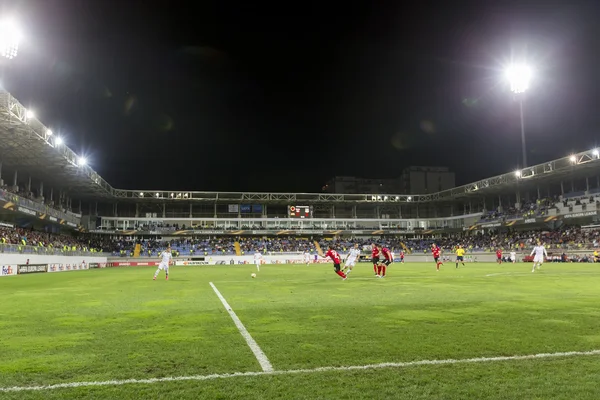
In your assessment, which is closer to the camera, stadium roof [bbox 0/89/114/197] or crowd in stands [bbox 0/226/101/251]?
stadium roof [bbox 0/89/114/197]

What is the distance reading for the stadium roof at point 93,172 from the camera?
38250 millimetres

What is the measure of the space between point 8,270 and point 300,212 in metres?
55.3

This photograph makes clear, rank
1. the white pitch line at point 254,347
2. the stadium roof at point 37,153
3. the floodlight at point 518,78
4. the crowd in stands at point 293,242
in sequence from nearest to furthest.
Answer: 1. the white pitch line at point 254,347
2. the stadium roof at point 37,153
3. the floodlight at point 518,78
4. the crowd in stands at point 293,242

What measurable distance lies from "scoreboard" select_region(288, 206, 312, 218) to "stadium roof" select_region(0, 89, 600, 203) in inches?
68.5

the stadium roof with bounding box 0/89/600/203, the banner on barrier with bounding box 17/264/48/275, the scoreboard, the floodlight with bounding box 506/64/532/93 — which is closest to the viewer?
the stadium roof with bounding box 0/89/600/203

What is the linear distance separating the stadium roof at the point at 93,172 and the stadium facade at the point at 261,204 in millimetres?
120

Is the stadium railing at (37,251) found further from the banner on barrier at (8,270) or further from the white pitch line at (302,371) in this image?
the white pitch line at (302,371)

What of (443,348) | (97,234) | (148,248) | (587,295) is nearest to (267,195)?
(148,248)

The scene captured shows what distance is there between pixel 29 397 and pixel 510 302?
40.3ft

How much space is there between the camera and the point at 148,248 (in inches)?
3007

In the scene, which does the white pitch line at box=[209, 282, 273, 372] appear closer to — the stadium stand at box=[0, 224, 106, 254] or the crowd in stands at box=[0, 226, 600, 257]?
the stadium stand at box=[0, 224, 106, 254]

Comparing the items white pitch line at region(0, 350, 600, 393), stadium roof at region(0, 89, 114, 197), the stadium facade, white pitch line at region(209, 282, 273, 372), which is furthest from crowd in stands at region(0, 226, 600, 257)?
white pitch line at region(0, 350, 600, 393)

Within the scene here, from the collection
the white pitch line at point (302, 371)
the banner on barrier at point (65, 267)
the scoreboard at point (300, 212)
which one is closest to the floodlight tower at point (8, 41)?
the banner on barrier at point (65, 267)

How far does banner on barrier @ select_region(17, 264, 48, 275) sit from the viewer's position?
39.5 meters
